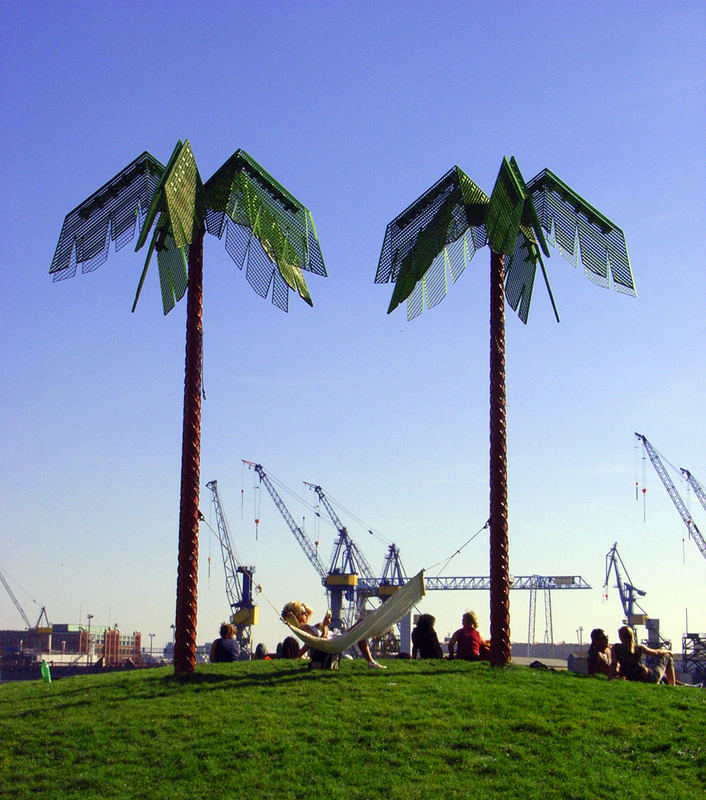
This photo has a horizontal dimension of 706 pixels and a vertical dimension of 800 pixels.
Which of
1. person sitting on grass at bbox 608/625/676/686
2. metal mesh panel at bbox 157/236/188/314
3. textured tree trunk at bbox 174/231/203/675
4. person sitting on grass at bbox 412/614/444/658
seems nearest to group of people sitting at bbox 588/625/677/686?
person sitting on grass at bbox 608/625/676/686

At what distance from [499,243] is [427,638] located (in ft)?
28.8

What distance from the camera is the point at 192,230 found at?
2142 cm

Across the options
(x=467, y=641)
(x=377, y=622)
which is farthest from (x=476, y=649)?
(x=377, y=622)

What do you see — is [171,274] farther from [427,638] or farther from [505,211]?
[427,638]

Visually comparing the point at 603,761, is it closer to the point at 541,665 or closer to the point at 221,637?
the point at 541,665

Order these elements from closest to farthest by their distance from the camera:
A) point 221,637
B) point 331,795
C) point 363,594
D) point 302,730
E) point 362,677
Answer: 1. point 331,795
2. point 302,730
3. point 362,677
4. point 221,637
5. point 363,594

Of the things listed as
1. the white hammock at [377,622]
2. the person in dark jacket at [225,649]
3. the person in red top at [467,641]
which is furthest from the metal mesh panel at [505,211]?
the person in dark jacket at [225,649]

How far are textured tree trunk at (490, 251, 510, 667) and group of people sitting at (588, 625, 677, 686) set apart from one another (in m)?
1.82

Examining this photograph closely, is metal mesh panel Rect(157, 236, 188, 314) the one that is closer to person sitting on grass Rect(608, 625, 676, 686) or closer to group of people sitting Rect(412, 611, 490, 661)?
group of people sitting Rect(412, 611, 490, 661)

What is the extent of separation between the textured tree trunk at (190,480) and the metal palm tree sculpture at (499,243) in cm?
492

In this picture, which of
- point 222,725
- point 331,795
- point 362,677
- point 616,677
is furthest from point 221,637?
point 331,795

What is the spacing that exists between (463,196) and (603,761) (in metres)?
13.2

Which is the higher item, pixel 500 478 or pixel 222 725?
pixel 500 478

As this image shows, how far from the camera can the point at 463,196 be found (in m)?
23.3
